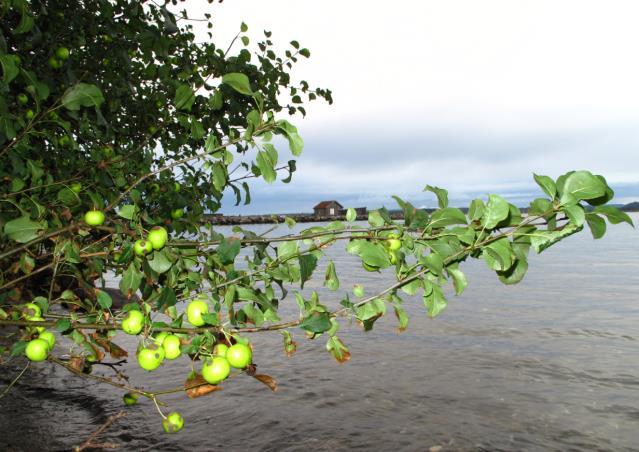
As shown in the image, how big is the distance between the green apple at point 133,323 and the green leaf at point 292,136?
3.39ft

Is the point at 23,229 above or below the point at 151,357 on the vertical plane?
above

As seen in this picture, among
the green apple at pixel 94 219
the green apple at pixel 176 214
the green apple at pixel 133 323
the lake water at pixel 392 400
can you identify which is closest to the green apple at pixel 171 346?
the green apple at pixel 133 323

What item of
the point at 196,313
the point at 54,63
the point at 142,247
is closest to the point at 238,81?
the point at 142,247

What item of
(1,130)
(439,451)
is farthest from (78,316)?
(439,451)

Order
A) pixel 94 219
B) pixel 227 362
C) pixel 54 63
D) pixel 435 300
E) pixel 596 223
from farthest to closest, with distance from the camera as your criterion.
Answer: pixel 54 63 < pixel 94 219 < pixel 435 300 < pixel 227 362 < pixel 596 223

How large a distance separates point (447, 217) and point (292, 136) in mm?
806

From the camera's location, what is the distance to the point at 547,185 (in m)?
1.79

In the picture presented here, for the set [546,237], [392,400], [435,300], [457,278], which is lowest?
[392,400]

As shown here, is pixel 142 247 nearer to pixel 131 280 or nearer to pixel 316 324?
pixel 131 280

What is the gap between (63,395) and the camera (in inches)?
279

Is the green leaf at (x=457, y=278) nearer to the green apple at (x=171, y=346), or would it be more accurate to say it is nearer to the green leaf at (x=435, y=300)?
the green leaf at (x=435, y=300)

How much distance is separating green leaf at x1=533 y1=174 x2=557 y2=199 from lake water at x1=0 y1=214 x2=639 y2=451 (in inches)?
196

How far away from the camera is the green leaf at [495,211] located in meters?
1.86

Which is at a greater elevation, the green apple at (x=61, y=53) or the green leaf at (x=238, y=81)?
the green apple at (x=61, y=53)
